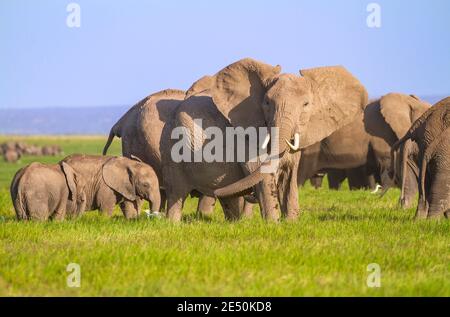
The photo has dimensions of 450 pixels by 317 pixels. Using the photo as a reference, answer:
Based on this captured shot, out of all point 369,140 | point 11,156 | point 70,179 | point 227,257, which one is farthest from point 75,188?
point 11,156

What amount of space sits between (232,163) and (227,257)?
3842 mm

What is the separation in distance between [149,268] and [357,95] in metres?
5.74

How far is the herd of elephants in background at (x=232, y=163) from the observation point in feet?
42.3

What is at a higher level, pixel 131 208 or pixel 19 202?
pixel 19 202

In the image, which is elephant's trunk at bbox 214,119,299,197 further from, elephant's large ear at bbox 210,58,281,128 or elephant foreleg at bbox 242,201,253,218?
elephant foreleg at bbox 242,201,253,218

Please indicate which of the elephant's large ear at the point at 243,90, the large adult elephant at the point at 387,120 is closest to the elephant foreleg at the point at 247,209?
the elephant's large ear at the point at 243,90

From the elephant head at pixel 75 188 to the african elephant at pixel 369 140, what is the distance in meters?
8.32

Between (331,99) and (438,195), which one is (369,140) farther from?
(438,195)

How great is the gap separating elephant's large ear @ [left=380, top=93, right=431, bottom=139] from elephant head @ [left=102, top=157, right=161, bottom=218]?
7.45 m

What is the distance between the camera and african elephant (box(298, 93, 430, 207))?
22.0 m

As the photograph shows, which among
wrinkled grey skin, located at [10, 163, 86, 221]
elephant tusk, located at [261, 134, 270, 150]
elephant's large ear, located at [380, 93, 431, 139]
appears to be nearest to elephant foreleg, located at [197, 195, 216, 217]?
wrinkled grey skin, located at [10, 163, 86, 221]

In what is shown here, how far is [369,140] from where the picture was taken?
2281 cm

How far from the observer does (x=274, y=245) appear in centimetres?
1075

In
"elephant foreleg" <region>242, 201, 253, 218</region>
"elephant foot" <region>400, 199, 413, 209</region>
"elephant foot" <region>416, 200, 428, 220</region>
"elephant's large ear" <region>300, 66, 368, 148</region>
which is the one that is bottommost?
"elephant foot" <region>400, 199, 413, 209</region>
